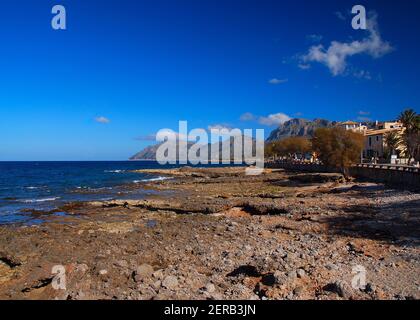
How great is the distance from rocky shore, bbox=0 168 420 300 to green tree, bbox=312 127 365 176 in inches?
1088

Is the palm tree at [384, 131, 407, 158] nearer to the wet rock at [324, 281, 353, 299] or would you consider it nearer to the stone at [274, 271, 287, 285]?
the wet rock at [324, 281, 353, 299]

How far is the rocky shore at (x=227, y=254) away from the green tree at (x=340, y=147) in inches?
1088

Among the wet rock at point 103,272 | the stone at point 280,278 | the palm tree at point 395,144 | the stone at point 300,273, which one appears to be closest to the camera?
the stone at point 280,278

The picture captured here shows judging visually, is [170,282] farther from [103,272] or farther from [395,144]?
[395,144]

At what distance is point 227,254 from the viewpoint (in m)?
16.0

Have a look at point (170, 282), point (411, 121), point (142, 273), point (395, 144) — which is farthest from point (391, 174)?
point (170, 282)

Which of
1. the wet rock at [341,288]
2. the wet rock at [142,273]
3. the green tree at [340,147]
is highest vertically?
the green tree at [340,147]

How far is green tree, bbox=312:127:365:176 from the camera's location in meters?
56.3

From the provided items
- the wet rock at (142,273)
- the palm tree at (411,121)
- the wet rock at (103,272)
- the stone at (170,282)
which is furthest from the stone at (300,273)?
the palm tree at (411,121)

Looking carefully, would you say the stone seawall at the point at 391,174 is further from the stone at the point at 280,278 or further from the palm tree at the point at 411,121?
the stone at the point at 280,278

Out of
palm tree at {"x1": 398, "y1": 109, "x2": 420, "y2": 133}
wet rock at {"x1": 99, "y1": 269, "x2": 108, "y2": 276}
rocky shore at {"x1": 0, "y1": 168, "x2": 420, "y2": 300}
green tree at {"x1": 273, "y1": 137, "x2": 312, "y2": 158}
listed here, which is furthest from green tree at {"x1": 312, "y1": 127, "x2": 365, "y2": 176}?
green tree at {"x1": 273, "y1": 137, "x2": 312, "y2": 158}

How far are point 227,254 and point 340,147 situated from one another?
148 ft

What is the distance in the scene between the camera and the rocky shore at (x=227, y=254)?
11.9 metres
